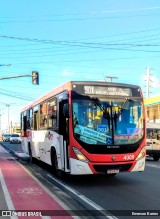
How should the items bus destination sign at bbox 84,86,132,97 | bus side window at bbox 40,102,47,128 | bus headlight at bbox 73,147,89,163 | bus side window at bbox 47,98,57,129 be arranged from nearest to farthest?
bus headlight at bbox 73,147,89,163 < bus destination sign at bbox 84,86,132,97 < bus side window at bbox 47,98,57,129 < bus side window at bbox 40,102,47,128

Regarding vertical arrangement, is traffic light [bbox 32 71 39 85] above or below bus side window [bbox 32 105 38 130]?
above

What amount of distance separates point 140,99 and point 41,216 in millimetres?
5851

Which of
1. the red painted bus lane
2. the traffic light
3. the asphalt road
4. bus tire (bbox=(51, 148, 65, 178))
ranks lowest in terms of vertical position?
the asphalt road

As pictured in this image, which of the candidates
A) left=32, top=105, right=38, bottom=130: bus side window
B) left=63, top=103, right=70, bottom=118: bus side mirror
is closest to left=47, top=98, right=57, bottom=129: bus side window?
left=63, top=103, right=70, bottom=118: bus side mirror

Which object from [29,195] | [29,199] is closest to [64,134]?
[29,195]

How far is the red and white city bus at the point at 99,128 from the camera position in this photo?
36.6ft

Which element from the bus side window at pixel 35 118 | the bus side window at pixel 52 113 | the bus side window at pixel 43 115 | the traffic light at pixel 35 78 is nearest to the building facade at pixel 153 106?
the traffic light at pixel 35 78

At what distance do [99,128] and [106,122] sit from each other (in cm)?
30

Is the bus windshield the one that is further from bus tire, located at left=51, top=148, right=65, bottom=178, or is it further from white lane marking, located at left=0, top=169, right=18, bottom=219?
white lane marking, located at left=0, top=169, right=18, bottom=219

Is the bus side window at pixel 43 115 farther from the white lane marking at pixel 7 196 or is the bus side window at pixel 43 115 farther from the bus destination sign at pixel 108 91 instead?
the bus destination sign at pixel 108 91

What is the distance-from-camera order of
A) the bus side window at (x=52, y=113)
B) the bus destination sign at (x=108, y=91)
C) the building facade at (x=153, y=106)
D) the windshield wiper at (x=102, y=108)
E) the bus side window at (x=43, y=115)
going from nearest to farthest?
the windshield wiper at (x=102, y=108) → the bus destination sign at (x=108, y=91) → the bus side window at (x=52, y=113) → the bus side window at (x=43, y=115) → the building facade at (x=153, y=106)

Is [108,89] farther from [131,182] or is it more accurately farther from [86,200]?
[86,200]

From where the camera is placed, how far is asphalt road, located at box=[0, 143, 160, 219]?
8.38 metres

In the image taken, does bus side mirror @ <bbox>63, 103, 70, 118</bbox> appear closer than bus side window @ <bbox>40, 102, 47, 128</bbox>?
Yes
